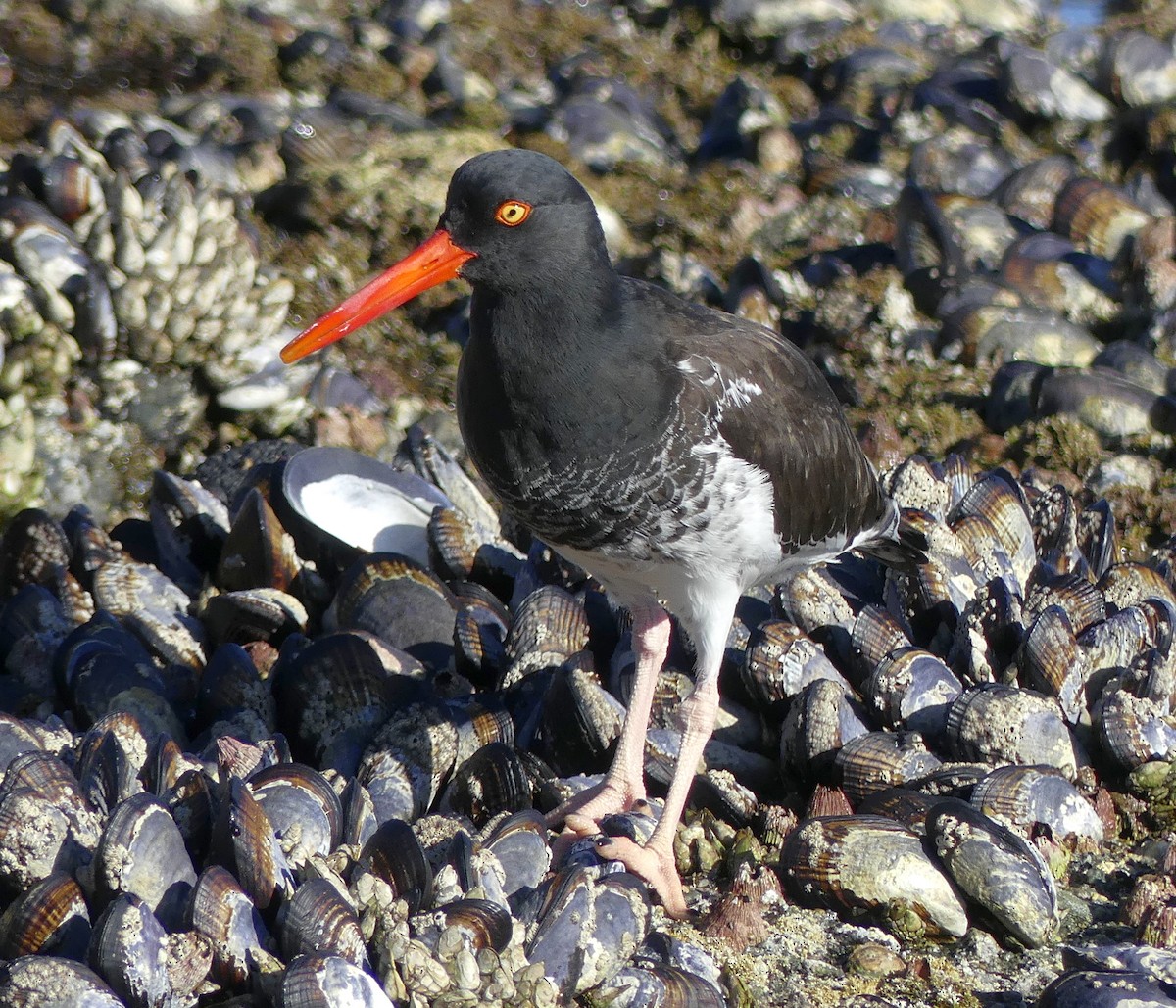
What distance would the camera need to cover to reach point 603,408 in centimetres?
345

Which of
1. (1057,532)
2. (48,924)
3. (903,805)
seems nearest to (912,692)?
(903,805)

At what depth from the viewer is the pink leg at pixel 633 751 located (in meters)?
3.91

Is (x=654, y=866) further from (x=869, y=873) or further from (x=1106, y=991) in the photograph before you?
(x=1106, y=991)

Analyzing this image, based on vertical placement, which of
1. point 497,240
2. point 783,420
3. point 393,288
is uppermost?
point 497,240

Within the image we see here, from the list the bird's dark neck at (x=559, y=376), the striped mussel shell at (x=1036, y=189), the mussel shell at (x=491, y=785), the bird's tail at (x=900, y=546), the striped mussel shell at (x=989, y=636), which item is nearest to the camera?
the bird's dark neck at (x=559, y=376)

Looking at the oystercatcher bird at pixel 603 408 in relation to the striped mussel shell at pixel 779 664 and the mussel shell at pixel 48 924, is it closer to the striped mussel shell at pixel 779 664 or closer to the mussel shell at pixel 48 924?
the striped mussel shell at pixel 779 664

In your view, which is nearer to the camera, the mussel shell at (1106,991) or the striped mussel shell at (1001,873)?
the mussel shell at (1106,991)

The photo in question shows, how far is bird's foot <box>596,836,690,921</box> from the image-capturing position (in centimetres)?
352

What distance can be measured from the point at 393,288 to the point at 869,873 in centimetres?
194

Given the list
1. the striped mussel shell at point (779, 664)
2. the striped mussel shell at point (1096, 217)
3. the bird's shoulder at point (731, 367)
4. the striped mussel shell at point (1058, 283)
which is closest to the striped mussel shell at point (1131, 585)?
the striped mussel shell at point (779, 664)

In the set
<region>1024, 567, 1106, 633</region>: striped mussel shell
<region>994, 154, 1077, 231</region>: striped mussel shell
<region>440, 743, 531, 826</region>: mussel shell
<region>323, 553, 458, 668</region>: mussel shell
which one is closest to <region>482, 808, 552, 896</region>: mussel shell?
<region>440, 743, 531, 826</region>: mussel shell

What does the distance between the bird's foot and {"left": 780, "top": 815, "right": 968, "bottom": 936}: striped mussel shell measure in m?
0.29

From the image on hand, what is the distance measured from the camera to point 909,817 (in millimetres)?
3686

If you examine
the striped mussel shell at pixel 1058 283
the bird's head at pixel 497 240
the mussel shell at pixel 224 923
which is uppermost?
the bird's head at pixel 497 240
